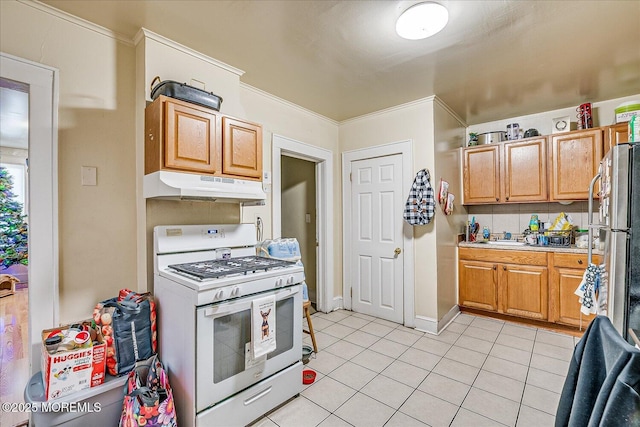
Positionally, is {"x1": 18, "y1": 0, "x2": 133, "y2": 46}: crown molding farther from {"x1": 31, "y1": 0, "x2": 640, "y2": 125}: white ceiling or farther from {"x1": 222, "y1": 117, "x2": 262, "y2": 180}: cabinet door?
{"x1": 222, "y1": 117, "x2": 262, "y2": 180}: cabinet door

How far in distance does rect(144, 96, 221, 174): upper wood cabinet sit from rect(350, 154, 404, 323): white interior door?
211 centimetres

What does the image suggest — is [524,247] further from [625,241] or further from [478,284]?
[625,241]

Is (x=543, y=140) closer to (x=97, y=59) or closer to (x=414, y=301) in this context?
(x=414, y=301)

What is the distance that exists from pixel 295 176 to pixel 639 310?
12.5 feet

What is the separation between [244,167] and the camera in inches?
86.2

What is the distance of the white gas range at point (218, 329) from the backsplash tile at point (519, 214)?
3.22 metres

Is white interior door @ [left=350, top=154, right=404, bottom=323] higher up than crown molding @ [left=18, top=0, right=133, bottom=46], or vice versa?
crown molding @ [left=18, top=0, right=133, bottom=46]

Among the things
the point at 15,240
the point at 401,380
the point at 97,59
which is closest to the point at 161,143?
the point at 97,59

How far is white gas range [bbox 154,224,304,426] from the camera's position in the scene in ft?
5.14

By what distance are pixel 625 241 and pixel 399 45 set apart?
1.82m

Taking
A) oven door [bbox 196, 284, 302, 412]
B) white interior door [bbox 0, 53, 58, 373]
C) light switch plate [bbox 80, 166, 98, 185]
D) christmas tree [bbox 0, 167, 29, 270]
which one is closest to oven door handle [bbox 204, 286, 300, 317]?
oven door [bbox 196, 284, 302, 412]

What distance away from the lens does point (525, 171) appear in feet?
11.6

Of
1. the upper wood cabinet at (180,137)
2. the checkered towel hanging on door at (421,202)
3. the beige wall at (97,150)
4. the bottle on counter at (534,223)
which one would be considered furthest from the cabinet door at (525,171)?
the beige wall at (97,150)

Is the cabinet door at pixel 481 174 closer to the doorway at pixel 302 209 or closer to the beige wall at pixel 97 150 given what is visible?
the doorway at pixel 302 209
